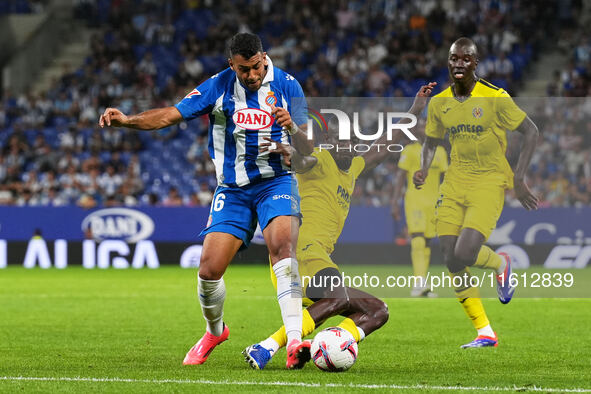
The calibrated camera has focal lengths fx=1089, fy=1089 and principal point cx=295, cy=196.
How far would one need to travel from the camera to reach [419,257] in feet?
26.5

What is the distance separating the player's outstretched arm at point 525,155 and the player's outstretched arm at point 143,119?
2.68 metres

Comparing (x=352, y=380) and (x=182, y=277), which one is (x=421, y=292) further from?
(x=182, y=277)

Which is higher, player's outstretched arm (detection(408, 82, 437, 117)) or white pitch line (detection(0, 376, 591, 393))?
player's outstretched arm (detection(408, 82, 437, 117))

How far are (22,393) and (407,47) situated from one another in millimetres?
20899

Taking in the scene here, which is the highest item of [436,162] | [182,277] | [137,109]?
[436,162]

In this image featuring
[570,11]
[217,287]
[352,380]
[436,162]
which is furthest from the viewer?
[570,11]

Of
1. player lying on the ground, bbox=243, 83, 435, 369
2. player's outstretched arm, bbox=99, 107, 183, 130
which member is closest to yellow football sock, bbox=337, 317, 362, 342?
player lying on the ground, bbox=243, 83, 435, 369

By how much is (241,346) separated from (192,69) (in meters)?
18.6

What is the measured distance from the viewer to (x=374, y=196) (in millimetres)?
8555

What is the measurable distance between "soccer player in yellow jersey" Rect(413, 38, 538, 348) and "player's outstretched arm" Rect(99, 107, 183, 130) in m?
1.98

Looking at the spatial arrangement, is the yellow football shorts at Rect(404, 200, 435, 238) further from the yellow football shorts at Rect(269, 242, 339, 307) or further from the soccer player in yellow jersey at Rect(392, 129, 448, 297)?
the yellow football shorts at Rect(269, 242, 339, 307)

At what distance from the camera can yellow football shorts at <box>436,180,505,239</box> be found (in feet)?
27.5

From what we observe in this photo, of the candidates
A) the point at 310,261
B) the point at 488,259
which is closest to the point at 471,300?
the point at 488,259

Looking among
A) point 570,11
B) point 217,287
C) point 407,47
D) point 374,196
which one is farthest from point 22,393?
point 570,11
